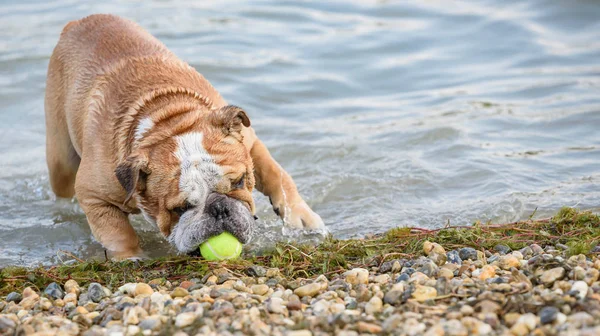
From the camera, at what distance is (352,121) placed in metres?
10.3

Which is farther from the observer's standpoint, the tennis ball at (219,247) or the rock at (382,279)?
the tennis ball at (219,247)

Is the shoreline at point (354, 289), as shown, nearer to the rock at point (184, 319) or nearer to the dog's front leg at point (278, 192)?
the rock at point (184, 319)

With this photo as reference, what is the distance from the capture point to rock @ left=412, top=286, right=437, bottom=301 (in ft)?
14.4

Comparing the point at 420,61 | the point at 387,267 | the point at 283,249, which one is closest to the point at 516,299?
the point at 387,267

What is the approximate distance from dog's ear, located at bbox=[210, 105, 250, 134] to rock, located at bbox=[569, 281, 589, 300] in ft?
8.65

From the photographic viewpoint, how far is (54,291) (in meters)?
5.21

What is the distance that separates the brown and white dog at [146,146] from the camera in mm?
5551

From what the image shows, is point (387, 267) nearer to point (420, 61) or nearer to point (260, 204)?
point (260, 204)

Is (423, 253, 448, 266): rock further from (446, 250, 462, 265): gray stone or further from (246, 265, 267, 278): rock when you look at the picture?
(246, 265, 267, 278): rock

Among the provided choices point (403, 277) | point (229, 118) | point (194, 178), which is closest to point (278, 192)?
point (229, 118)

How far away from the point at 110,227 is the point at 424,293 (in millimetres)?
2987

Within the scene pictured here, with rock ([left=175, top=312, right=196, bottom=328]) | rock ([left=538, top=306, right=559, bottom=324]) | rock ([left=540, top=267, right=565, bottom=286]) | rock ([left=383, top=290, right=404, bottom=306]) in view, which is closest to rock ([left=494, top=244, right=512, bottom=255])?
rock ([left=540, top=267, right=565, bottom=286])

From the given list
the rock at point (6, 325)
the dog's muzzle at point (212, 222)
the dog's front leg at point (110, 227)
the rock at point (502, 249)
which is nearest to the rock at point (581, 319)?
Answer: the rock at point (502, 249)

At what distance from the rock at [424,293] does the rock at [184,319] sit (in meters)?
1.22
